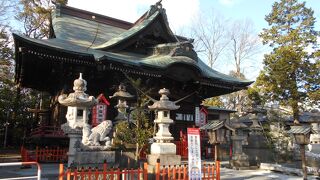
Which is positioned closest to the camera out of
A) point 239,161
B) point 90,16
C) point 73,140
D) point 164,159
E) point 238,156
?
point 73,140

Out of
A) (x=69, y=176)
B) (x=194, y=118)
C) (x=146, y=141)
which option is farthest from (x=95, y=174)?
(x=194, y=118)

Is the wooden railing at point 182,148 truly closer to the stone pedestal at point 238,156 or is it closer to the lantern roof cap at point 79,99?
the stone pedestal at point 238,156

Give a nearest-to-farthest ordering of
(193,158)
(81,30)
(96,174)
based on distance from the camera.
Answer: (96,174)
(193,158)
(81,30)

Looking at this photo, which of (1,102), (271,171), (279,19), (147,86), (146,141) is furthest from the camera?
(279,19)

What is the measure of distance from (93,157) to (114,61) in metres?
7.25

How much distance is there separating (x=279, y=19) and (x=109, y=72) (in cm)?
2000

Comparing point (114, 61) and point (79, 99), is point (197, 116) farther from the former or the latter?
point (79, 99)

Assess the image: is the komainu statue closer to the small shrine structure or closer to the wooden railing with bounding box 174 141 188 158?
the small shrine structure

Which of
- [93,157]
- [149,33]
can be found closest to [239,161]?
[93,157]

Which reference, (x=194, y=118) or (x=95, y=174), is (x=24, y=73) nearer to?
(x=194, y=118)

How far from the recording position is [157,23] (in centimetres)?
1995

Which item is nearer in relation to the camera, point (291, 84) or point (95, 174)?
point (95, 174)

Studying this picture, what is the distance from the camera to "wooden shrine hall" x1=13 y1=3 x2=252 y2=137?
14898 millimetres

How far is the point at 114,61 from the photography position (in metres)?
15.0
